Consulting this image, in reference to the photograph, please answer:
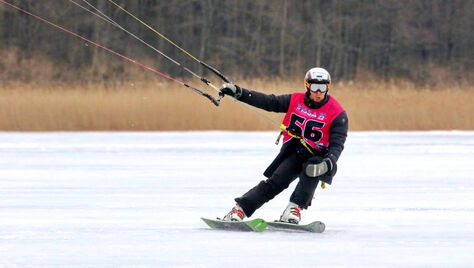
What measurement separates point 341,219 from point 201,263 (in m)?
1.93

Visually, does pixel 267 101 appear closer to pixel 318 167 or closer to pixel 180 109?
pixel 318 167

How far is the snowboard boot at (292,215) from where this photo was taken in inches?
218

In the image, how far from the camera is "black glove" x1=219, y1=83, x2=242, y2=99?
540cm

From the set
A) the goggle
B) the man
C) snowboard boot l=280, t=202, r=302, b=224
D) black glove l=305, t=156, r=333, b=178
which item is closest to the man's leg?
the man

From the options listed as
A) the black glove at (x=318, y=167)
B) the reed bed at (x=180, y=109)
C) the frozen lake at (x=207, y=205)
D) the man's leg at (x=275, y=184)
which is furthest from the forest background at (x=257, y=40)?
the black glove at (x=318, y=167)

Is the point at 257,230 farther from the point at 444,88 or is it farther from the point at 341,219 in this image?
the point at 444,88

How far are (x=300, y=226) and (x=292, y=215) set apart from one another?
13 cm

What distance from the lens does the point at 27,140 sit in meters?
12.5

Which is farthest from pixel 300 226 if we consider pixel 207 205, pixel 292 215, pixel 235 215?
pixel 207 205

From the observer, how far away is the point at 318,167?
5.34m

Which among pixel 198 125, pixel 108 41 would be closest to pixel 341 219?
pixel 198 125

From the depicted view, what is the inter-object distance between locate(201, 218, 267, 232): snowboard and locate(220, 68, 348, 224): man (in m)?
0.09

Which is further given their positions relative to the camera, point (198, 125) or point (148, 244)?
point (198, 125)

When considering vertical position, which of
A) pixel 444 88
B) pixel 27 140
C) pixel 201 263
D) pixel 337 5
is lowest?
pixel 201 263
